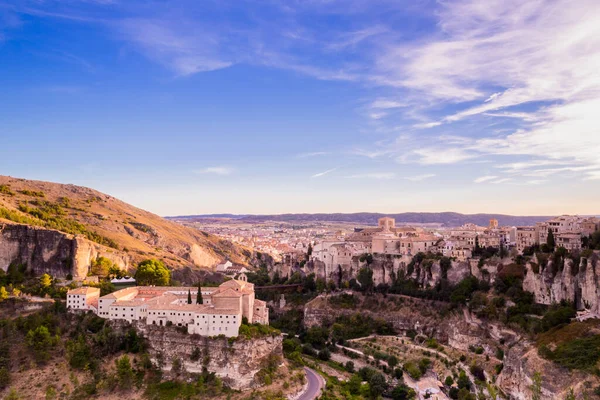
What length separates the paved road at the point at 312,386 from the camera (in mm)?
35653

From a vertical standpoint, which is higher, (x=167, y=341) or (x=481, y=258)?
(x=481, y=258)

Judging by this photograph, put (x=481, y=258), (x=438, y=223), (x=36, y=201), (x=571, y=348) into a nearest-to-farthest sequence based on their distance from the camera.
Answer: (x=571, y=348), (x=481, y=258), (x=36, y=201), (x=438, y=223)

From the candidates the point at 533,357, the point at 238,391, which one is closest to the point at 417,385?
the point at 533,357

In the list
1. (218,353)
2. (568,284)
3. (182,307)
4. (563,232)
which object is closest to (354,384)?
(218,353)

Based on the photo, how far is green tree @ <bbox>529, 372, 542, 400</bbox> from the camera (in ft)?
102

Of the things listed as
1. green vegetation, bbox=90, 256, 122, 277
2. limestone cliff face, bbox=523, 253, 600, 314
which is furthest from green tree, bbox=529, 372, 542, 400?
green vegetation, bbox=90, 256, 122, 277

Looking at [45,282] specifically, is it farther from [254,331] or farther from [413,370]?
[413,370]

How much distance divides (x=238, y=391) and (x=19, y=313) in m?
20.6

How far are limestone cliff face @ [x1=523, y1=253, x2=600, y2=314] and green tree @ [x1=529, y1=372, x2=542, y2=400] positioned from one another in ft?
29.5

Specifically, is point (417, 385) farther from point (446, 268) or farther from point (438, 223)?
point (438, 223)

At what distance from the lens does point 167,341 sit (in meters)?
38.2

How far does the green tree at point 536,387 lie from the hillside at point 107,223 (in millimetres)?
47262

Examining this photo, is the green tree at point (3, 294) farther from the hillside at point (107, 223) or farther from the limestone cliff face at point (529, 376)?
the limestone cliff face at point (529, 376)

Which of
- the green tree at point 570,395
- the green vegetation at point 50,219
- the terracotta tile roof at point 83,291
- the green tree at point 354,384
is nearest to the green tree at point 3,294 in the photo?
the terracotta tile roof at point 83,291
